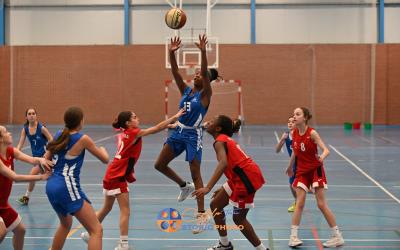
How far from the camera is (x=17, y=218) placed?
6.17 meters

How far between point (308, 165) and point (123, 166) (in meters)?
2.22

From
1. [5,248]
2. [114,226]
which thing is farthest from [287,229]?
[5,248]

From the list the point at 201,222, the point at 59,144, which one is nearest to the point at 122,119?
the point at 59,144

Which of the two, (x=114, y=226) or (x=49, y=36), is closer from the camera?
(x=114, y=226)

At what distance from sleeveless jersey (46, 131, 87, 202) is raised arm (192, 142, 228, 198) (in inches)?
48.6

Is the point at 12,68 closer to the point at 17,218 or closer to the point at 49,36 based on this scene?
the point at 49,36

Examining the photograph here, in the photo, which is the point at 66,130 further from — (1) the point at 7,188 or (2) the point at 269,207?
(2) the point at 269,207

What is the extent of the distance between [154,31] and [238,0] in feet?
13.9

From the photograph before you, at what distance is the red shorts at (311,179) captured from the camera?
25.0 ft

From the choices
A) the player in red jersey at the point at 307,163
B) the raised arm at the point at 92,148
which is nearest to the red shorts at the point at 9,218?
the raised arm at the point at 92,148

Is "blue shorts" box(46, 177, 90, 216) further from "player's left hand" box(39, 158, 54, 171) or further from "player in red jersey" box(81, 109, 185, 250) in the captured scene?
"player in red jersey" box(81, 109, 185, 250)

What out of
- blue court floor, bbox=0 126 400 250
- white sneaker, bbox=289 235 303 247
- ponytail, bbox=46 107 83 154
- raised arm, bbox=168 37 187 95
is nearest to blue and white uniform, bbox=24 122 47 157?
blue court floor, bbox=0 126 400 250

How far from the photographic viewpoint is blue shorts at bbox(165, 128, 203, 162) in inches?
344

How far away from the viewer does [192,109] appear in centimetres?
867
